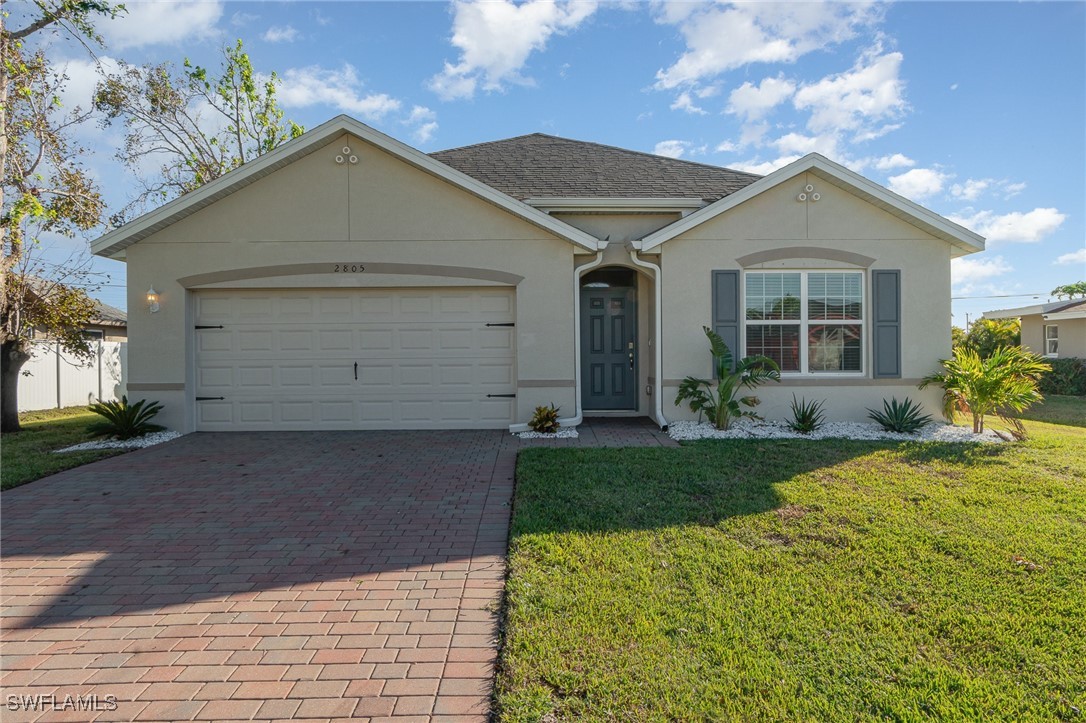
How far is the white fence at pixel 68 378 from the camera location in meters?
14.6

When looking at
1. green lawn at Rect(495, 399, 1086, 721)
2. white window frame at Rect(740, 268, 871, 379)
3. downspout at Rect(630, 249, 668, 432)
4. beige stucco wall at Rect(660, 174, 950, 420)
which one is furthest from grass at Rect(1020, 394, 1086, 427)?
downspout at Rect(630, 249, 668, 432)

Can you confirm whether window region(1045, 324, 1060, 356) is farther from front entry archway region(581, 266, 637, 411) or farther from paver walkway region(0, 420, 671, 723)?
paver walkway region(0, 420, 671, 723)

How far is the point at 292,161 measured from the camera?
9.62 metres

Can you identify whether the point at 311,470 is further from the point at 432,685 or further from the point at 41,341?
the point at 41,341

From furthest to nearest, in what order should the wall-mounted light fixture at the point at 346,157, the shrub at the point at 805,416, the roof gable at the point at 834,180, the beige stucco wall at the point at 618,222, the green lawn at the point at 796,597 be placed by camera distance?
the beige stucco wall at the point at 618,222 → the wall-mounted light fixture at the point at 346,157 → the roof gable at the point at 834,180 → the shrub at the point at 805,416 → the green lawn at the point at 796,597

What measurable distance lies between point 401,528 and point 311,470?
272 cm

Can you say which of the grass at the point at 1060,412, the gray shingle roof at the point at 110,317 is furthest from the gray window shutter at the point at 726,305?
the gray shingle roof at the point at 110,317

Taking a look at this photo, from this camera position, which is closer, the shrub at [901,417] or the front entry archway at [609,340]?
the shrub at [901,417]

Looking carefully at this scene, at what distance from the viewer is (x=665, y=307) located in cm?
973

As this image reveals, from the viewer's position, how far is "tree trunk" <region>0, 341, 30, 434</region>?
36.3 ft

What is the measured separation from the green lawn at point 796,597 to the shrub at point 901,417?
270 cm

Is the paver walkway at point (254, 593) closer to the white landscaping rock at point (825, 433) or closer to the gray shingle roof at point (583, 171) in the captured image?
the white landscaping rock at point (825, 433)

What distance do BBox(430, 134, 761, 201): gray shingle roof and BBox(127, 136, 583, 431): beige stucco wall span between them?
1441 mm

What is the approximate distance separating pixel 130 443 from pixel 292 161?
17.3 ft
